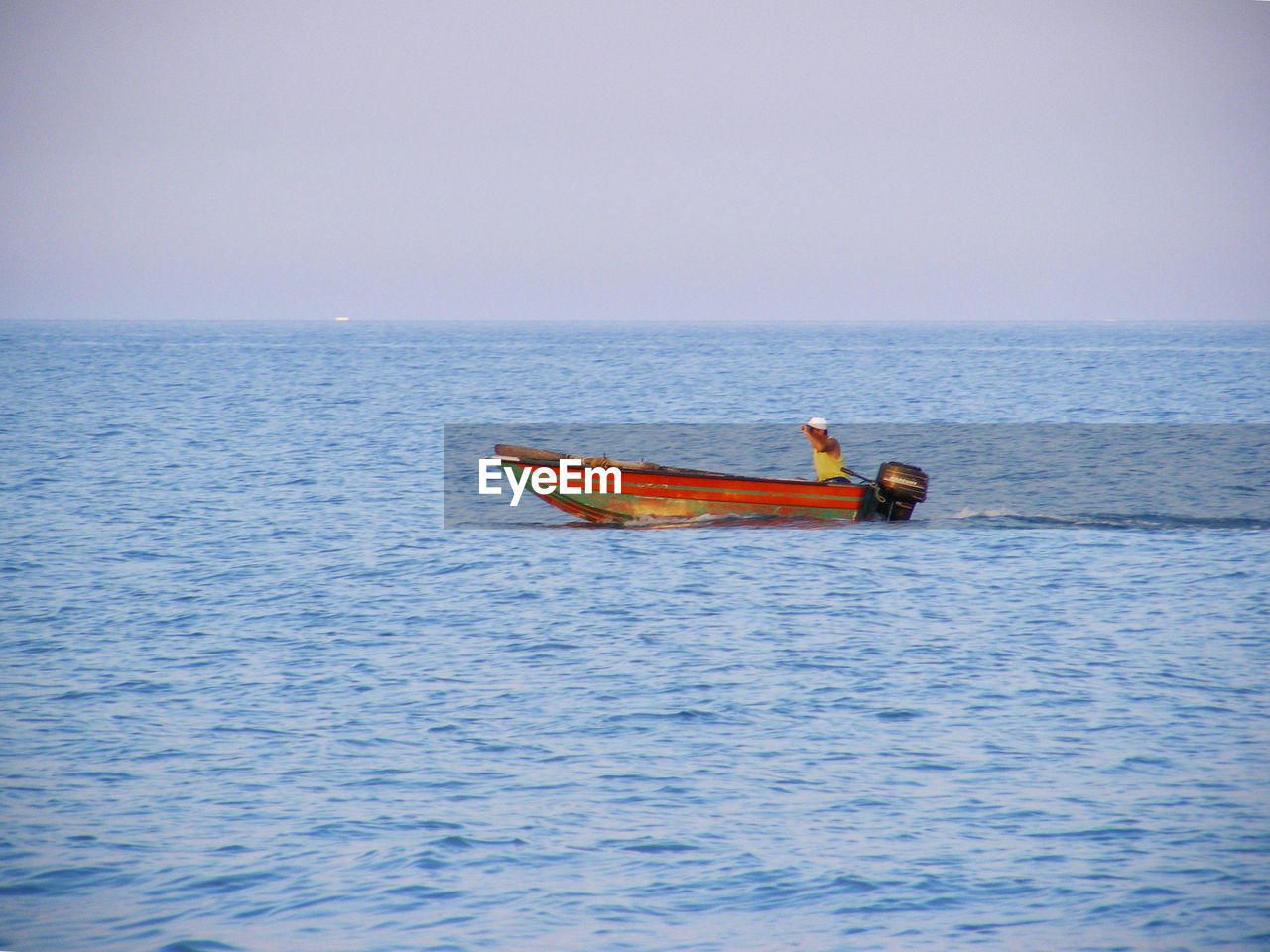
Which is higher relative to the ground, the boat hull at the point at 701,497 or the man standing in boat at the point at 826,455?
the man standing in boat at the point at 826,455

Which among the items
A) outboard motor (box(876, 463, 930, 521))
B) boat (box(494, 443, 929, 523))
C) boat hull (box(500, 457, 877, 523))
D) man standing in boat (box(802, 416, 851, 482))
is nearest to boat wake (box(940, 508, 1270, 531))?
outboard motor (box(876, 463, 930, 521))

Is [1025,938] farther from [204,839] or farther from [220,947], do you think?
[204,839]

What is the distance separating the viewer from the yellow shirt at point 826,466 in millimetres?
23172

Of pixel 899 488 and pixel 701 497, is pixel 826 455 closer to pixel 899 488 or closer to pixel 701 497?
pixel 899 488

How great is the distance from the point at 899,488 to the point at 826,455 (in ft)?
5.90

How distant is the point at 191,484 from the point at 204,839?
25.0 m

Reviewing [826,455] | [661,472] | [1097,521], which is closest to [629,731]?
[661,472]

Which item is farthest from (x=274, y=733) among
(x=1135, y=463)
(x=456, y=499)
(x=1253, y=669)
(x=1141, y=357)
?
(x=1141, y=357)

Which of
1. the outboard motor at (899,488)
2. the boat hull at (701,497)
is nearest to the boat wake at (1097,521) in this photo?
the outboard motor at (899,488)

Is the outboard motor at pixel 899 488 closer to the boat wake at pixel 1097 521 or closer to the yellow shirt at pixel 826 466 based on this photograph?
the yellow shirt at pixel 826 466

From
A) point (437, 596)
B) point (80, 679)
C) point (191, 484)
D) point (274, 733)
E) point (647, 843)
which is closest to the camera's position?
point (647, 843)

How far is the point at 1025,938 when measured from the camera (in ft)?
29.6

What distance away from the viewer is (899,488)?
23.9m

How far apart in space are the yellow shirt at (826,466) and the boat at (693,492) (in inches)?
7.0
